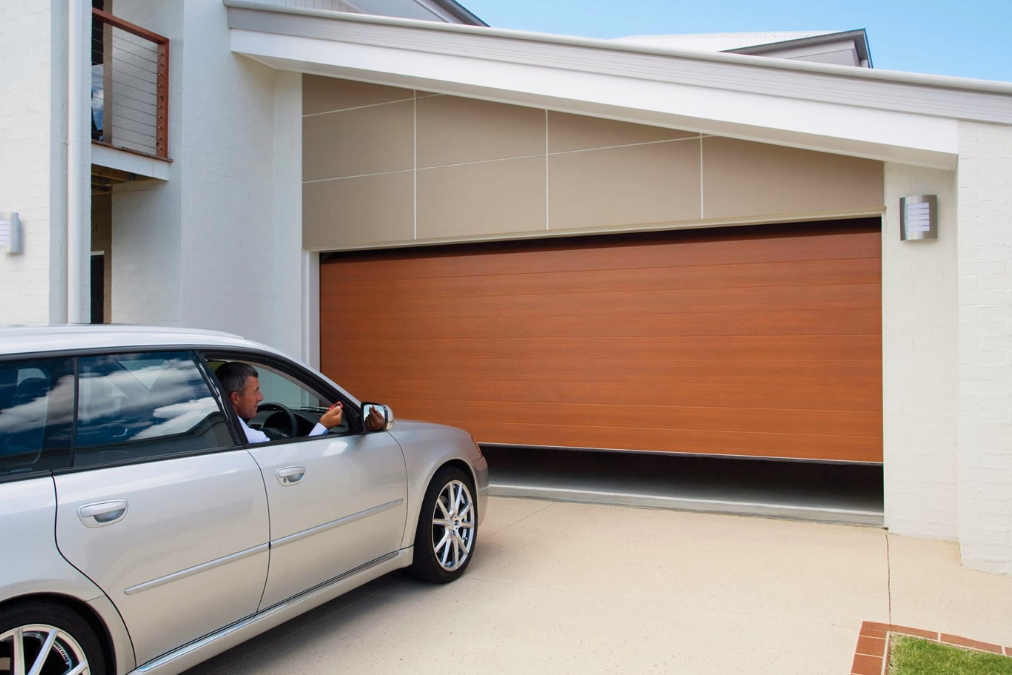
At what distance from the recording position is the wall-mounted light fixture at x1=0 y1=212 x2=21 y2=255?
6.29 metres

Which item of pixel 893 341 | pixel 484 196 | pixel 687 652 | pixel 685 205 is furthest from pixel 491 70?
pixel 687 652

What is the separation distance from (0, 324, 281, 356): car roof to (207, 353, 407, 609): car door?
0.39ft

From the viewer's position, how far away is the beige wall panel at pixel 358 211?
25.5 feet

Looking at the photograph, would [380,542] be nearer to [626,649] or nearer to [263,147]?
[626,649]

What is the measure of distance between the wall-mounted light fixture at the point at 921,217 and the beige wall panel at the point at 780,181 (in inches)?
10.7

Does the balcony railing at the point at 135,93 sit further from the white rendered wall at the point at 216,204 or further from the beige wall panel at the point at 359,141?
the beige wall panel at the point at 359,141

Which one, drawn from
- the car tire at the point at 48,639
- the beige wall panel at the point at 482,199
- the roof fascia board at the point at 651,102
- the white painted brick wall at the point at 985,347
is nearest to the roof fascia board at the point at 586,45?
the roof fascia board at the point at 651,102

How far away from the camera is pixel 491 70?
259 inches

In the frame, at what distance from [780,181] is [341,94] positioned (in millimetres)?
4615

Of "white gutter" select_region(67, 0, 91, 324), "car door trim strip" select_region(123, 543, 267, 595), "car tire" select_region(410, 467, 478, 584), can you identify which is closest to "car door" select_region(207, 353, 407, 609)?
"car door trim strip" select_region(123, 543, 267, 595)

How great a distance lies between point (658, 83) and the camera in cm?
592

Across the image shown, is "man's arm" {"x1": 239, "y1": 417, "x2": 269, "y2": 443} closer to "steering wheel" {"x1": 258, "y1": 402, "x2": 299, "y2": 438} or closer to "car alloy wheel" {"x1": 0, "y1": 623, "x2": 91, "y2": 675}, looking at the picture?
"steering wheel" {"x1": 258, "y1": 402, "x2": 299, "y2": 438}

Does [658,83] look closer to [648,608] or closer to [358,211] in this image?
[358,211]

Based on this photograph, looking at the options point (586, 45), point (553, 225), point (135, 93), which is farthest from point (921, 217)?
point (135, 93)
